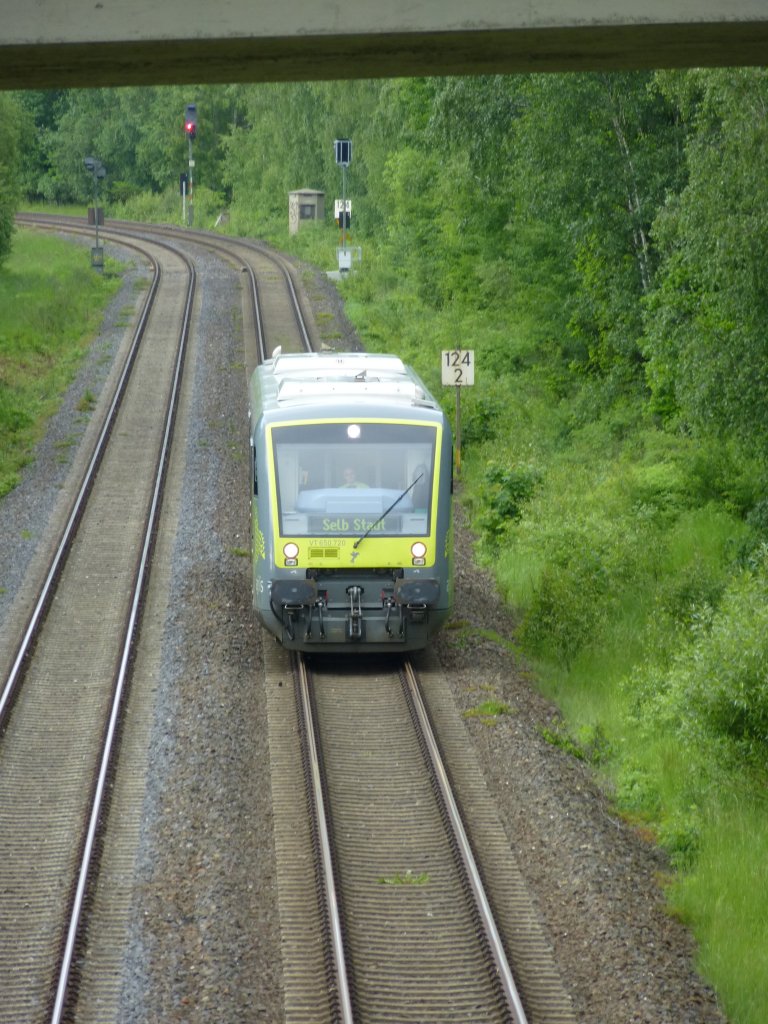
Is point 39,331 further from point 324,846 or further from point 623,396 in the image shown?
point 324,846

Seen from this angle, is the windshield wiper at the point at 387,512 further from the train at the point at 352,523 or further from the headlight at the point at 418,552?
the headlight at the point at 418,552

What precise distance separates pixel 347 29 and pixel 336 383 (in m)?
8.46

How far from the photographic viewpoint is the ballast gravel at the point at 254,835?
8.24 m

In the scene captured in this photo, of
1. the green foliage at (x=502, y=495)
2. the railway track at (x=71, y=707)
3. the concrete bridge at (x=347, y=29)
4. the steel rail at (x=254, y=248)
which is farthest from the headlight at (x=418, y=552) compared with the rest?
the steel rail at (x=254, y=248)

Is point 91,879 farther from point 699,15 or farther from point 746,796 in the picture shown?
point 699,15

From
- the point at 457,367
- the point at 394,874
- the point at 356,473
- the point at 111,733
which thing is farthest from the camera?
the point at 457,367

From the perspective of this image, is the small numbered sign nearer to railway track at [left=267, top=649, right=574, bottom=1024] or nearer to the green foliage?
the green foliage

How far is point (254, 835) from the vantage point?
1031 centimetres

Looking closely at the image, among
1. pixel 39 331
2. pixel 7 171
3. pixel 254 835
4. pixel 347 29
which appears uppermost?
pixel 347 29

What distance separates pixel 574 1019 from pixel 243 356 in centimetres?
2477

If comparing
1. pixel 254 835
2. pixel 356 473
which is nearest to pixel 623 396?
pixel 356 473

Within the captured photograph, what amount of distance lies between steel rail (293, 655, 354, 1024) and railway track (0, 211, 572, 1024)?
0.03 meters

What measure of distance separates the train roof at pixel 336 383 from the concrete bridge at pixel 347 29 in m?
6.93

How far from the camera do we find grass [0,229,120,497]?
2555cm
